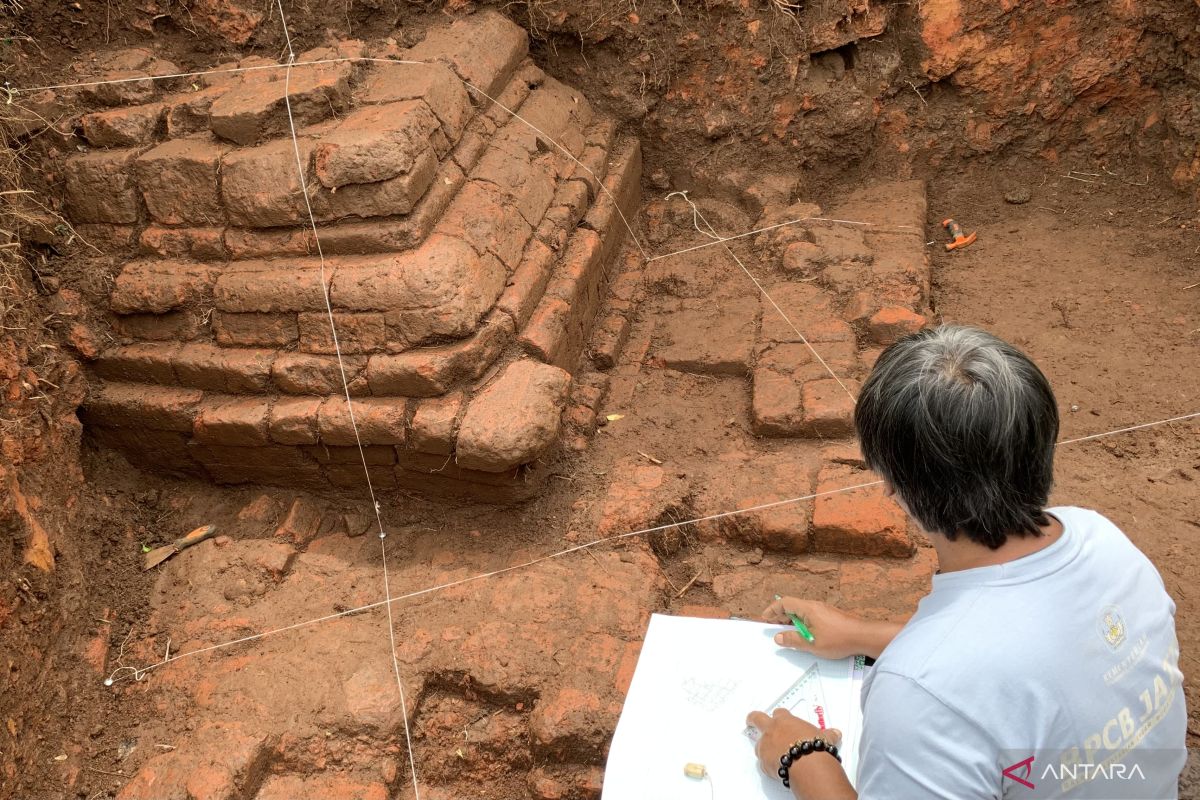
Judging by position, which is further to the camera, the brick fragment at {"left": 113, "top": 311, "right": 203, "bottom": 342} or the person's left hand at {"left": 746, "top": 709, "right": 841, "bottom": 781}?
the brick fragment at {"left": 113, "top": 311, "right": 203, "bottom": 342}

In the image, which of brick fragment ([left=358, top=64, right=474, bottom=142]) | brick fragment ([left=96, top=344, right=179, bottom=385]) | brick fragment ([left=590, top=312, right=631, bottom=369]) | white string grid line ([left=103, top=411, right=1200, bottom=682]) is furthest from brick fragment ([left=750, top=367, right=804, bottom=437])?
brick fragment ([left=96, top=344, right=179, bottom=385])

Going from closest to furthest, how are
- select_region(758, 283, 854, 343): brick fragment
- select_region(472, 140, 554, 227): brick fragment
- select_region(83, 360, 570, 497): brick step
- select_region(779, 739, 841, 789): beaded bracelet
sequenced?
select_region(779, 739, 841, 789): beaded bracelet → select_region(83, 360, 570, 497): brick step → select_region(472, 140, 554, 227): brick fragment → select_region(758, 283, 854, 343): brick fragment

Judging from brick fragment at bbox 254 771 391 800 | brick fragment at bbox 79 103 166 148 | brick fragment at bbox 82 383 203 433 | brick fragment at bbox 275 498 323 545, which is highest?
brick fragment at bbox 79 103 166 148

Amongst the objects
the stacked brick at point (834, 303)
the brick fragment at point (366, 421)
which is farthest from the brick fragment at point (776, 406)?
the brick fragment at point (366, 421)

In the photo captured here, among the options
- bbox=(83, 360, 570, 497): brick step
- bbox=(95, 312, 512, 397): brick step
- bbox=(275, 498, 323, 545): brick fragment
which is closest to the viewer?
bbox=(83, 360, 570, 497): brick step

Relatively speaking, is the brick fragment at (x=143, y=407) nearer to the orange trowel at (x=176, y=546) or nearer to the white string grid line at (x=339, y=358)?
the orange trowel at (x=176, y=546)

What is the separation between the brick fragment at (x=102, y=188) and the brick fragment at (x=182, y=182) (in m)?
0.06

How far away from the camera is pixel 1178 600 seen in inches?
114

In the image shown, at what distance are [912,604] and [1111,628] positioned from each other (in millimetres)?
1395

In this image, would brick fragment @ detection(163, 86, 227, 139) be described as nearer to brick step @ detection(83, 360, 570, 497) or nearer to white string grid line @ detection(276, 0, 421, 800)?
white string grid line @ detection(276, 0, 421, 800)

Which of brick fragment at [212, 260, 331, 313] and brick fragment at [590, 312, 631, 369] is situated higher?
brick fragment at [212, 260, 331, 313]

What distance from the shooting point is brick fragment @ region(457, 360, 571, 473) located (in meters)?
3.23

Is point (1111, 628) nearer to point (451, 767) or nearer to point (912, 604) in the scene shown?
point (912, 604)

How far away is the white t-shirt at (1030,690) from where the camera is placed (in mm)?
1502
